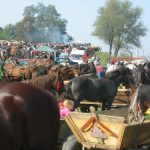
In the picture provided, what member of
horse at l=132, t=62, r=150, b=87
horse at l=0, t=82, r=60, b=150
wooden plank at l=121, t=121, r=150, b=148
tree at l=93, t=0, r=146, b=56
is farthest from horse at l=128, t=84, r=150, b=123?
tree at l=93, t=0, r=146, b=56

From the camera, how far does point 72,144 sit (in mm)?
7277

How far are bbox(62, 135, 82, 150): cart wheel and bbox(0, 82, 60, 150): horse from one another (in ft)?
9.90

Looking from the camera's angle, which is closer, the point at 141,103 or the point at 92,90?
the point at 141,103

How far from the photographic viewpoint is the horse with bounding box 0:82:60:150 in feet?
12.3

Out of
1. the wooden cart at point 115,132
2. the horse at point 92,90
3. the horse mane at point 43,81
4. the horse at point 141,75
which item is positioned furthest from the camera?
the horse at point 141,75

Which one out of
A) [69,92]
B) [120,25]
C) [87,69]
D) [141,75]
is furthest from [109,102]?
[120,25]

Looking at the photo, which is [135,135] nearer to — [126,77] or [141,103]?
[141,103]

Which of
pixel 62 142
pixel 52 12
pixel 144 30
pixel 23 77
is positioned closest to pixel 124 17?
pixel 144 30

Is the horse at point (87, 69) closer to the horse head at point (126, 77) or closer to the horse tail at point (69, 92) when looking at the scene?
the horse head at point (126, 77)

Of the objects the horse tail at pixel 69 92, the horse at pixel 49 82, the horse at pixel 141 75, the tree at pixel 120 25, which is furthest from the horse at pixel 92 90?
the tree at pixel 120 25

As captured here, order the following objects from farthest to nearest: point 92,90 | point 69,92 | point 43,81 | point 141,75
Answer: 1. point 141,75
2. point 92,90
3. point 69,92
4. point 43,81

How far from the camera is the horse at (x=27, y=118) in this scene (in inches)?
148

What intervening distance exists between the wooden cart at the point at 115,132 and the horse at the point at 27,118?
96.9 inches

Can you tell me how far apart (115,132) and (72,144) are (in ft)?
3.00
